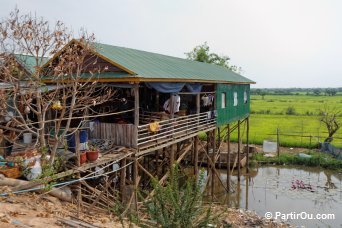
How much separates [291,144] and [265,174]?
7.97m

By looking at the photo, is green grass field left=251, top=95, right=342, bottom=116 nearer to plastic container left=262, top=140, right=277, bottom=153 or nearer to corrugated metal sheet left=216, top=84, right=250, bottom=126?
plastic container left=262, top=140, right=277, bottom=153

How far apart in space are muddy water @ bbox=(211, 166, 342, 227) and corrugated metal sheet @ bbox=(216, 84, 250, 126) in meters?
4.00

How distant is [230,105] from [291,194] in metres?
5.72

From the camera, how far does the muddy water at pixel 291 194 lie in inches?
616

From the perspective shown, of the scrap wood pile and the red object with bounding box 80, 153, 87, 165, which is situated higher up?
the red object with bounding box 80, 153, 87, 165

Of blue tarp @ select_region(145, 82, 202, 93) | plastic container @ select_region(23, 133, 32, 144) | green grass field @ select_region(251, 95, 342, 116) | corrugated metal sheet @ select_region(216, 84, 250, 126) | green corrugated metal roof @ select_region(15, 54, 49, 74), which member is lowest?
Answer: green grass field @ select_region(251, 95, 342, 116)

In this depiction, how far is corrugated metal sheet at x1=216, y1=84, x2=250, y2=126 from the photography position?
55.6 ft

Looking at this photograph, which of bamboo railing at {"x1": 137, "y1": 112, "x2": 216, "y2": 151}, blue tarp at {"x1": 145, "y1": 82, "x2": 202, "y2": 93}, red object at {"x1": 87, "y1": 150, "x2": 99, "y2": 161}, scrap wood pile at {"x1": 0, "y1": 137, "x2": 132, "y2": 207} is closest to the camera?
scrap wood pile at {"x1": 0, "y1": 137, "x2": 132, "y2": 207}

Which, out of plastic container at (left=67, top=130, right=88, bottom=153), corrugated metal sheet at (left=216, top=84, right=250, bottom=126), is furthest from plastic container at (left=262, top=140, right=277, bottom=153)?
plastic container at (left=67, top=130, right=88, bottom=153)

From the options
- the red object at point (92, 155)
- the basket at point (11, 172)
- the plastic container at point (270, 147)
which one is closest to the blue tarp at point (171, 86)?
the red object at point (92, 155)

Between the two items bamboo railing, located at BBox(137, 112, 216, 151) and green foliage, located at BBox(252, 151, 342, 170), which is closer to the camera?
bamboo railing, located at BBox(137, 112, 216, 151)

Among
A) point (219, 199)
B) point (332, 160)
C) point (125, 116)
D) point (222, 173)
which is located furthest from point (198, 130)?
point (332, 160)

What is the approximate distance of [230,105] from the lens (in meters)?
18.7

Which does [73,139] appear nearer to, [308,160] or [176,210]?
[176,210]
